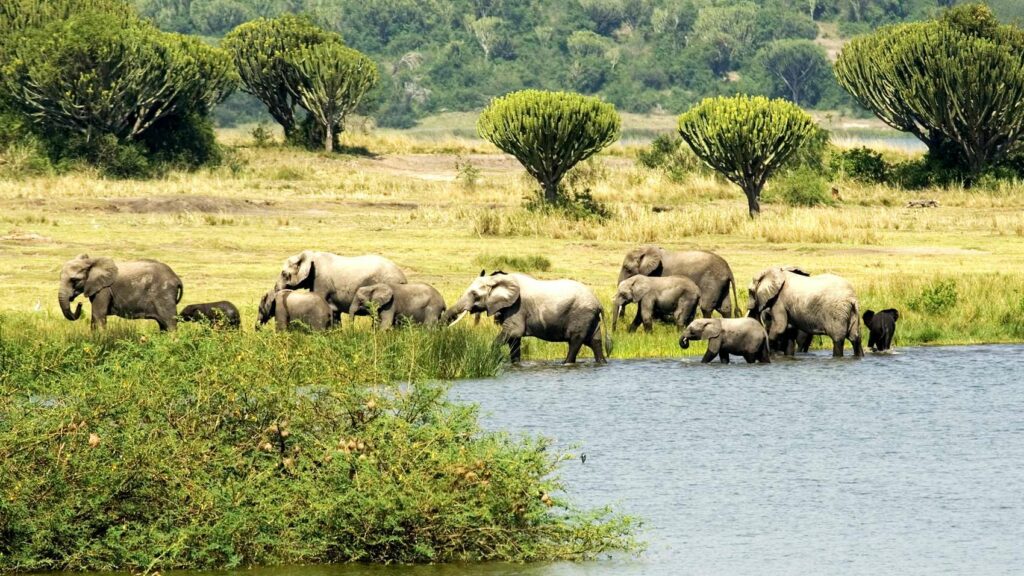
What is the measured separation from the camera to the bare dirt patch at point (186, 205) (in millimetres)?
49438

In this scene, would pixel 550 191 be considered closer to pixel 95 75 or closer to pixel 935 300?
pixel 95 75

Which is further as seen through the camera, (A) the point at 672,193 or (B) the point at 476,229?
(A) the point at 672,193

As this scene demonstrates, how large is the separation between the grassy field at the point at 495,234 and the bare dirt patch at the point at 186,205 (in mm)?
81

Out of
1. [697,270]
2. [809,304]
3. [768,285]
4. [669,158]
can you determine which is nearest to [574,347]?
[768,285]

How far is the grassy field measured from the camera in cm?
3048

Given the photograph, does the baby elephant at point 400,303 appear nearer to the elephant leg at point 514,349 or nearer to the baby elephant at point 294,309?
the baby elephant at point 294,309

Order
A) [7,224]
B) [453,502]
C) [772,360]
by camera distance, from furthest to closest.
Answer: [7,224] < [772,360] < [453,502]

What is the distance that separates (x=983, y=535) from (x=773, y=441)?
479 cm

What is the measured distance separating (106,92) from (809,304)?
42.7 meters

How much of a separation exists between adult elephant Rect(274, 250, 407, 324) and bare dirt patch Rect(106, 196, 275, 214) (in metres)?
22.8

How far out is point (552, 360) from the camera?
86.1 ft

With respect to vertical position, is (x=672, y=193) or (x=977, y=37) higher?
(x=977, y=37)

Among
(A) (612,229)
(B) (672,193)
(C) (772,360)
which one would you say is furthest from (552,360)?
(B) (672,193)

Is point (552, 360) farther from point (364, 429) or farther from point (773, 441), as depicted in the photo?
point (364, 429)
